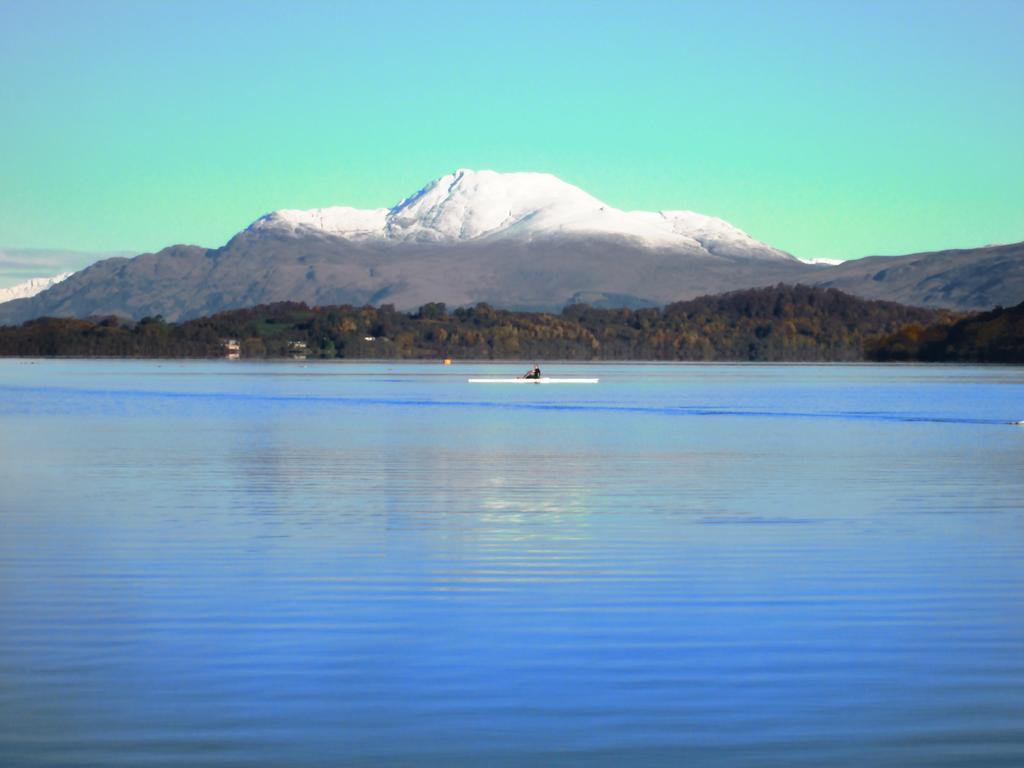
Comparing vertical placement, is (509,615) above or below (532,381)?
above

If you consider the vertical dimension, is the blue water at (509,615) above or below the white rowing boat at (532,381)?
above

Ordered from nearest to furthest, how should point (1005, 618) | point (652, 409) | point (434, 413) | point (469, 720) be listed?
point (469, 720) → point (1005, 618) → point (434, 413) → point (652, 409)

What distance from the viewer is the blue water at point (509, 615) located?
12352mm

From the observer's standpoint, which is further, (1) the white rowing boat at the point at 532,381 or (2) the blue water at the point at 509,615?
(1) the white rowing boat at the point at 532,381

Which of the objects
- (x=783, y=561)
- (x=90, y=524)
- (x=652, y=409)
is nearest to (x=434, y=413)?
(x=652, y=409)

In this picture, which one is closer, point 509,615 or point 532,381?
point 509,615

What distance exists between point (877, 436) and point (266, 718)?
52100 millimetres

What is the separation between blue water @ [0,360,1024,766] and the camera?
A: 12352 mm

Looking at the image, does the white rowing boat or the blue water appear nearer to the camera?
the blue water

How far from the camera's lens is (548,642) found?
16.3 m

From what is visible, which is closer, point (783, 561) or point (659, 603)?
point (659, 603)

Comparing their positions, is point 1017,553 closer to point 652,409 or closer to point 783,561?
point 783,561

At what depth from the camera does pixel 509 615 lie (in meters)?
18.0

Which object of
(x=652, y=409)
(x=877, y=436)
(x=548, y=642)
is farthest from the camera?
(x=652, y=409)
